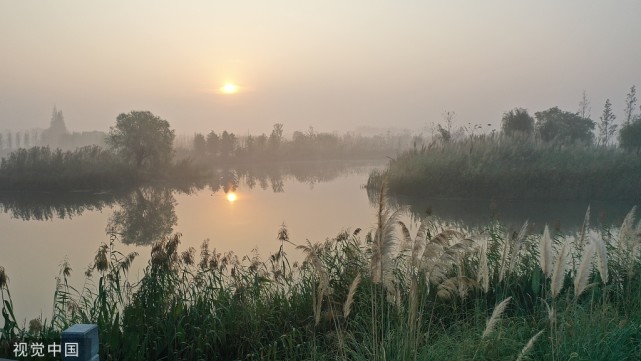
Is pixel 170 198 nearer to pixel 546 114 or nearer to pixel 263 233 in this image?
pixel 263 233

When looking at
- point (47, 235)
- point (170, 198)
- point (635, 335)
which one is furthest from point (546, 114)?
point (635, 335)

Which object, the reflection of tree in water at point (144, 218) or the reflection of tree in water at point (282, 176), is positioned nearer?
the reflection of tree in water at point (144, 218)

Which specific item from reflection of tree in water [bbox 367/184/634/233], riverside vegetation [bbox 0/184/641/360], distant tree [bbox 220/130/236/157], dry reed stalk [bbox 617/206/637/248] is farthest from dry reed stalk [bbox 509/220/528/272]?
distant tree [bbox 220/130/236/157]

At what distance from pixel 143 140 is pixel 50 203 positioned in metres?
9.25

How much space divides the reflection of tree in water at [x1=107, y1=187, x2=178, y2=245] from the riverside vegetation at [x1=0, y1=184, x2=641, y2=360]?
4.71 m

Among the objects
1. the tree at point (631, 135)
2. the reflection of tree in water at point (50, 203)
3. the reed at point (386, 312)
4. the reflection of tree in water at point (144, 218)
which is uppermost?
the tree at point (631, 135)

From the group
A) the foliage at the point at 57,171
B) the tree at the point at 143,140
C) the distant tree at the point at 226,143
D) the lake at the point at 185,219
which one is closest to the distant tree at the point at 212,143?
the distant tree at the point at 226,143

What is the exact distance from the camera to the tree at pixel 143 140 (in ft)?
92.3

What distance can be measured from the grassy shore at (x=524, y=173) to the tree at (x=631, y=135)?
3.40 meters

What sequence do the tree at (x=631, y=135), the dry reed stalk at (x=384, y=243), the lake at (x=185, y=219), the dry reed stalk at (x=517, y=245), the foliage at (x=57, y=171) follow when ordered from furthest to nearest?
the foliage at (x=57, y=171), the tree at (x=631, y=135), the lake at (x=185, y=219), the dry reed stalk at (x=517, y=245), the dry reed stalk at (x=384, y=243)

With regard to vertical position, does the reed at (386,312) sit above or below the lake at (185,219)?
above

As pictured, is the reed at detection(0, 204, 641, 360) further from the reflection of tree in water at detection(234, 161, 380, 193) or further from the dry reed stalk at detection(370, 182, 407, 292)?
the reflection of tree in water at detection(234, 161, 380, 193)

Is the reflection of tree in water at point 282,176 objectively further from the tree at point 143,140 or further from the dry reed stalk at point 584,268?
the dry reed stalk at point 584,268

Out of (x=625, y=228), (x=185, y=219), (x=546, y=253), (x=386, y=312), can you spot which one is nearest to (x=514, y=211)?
(x=185, y=219)
